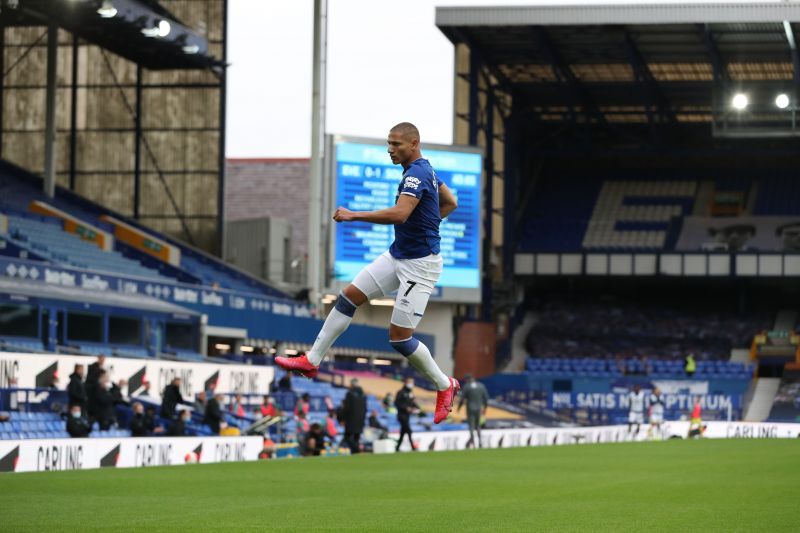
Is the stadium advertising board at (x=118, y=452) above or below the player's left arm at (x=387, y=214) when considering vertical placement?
below

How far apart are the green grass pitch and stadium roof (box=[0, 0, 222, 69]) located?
2415 cm

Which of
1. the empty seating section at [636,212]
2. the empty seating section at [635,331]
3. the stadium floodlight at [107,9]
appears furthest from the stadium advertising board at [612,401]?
the stadium floodlight at [107,9]

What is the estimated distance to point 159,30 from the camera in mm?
43906

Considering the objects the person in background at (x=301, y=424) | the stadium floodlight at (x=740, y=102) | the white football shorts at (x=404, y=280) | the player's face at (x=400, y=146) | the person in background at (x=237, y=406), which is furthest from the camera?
the stadium floodlight at (x=740, y=102)

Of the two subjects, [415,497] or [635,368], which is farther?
[635,368]

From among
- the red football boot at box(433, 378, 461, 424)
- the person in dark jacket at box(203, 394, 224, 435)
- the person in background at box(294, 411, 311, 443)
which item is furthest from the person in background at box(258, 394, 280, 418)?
the red football boot at box(433, 378, 461, 424)

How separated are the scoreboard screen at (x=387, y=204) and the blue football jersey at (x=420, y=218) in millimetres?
33979

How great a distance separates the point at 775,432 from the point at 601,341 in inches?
720

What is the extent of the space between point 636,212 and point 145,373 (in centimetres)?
3787

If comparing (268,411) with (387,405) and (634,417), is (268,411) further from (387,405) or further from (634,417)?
(634,417)

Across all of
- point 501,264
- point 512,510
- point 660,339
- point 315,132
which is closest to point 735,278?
point 660,339

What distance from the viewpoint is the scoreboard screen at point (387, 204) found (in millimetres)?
46062

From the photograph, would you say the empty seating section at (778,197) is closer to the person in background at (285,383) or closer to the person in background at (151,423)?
the person in background at (285,383)

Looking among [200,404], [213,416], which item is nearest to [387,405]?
[200,404]
